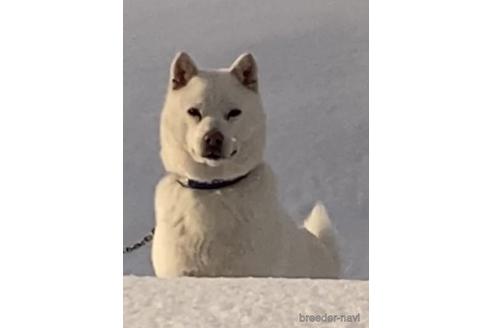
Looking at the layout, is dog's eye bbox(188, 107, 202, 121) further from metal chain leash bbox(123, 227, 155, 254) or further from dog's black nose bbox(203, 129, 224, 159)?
metal chain leash bbox(123, 227, 155, 254)

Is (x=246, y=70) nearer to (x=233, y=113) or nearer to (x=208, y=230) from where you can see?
(x=233, y=113)

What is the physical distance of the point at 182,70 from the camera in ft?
8.54

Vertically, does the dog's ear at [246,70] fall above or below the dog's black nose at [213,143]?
above

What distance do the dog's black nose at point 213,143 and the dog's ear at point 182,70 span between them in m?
0.10

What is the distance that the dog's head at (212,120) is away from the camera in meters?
2.58

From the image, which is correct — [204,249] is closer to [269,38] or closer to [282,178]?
[282,178]

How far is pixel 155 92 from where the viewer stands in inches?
102

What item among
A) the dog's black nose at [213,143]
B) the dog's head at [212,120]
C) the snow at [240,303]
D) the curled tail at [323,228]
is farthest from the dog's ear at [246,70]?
the snow at [240,303]

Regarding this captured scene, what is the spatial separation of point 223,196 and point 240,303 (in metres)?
0.21

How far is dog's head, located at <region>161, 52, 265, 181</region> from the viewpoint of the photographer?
258cm

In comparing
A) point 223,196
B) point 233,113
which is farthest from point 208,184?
point 233,113

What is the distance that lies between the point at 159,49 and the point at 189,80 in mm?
73

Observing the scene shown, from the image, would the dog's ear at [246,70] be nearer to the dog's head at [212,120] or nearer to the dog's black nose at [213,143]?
the dog's head at [212,120]
